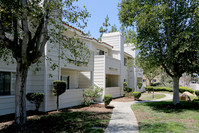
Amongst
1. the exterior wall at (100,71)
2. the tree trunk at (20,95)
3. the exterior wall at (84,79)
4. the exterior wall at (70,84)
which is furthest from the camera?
the exterior wall at (84,79)

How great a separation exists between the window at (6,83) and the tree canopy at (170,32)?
9448mm

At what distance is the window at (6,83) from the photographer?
9.42m

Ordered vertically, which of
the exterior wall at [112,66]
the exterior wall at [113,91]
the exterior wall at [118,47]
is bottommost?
the exterior wall at [113,91]

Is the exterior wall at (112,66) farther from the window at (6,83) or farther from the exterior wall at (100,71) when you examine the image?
the window at (6,83)

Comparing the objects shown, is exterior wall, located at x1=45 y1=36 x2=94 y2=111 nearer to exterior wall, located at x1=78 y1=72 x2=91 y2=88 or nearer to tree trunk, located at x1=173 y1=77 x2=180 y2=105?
exterior wall, located at x1=78 y1=72 x2=91 y2=88

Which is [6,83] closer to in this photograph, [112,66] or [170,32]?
[170,32]

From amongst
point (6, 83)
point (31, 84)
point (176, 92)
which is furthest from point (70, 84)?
point (176, 92)

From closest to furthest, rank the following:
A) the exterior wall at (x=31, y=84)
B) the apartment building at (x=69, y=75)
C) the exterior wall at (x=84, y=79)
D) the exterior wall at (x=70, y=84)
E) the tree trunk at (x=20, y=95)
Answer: the tree trunk at (x=20, y=95), the exterior wall at (x=31, y=84), the apartment building at (x=69, y=75), the exterior wall at (x=70, y=84), the exterior wall at (x=84, y=79)

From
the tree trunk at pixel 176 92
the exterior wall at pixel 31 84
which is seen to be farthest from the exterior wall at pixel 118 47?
the exterior wall at pixel 31 84

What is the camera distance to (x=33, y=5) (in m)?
7.89

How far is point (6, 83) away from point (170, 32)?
1177 centimetres

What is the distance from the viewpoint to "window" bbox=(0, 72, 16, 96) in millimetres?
9422

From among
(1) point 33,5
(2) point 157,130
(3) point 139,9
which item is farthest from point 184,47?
(1) point 33,5

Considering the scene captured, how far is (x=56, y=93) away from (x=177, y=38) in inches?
351
